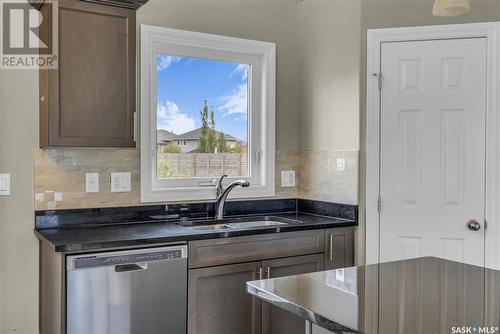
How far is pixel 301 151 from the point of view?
3715 mm

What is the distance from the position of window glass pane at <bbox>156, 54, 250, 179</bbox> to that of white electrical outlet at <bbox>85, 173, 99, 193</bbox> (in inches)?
16.5

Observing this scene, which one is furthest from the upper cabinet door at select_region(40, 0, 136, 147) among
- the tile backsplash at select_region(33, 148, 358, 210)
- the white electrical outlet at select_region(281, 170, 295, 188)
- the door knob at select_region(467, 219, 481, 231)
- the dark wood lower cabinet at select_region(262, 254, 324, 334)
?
the door knob at select_region(467, 219, 481, 231)

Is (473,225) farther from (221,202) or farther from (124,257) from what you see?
(124,257)

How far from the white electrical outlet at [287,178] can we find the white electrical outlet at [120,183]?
→ 1.15 meters

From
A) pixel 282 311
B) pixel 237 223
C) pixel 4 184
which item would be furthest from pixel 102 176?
pixel 282 311

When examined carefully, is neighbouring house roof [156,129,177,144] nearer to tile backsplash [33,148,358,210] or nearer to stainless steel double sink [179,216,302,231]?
tile backsplash [33,148,358,210]

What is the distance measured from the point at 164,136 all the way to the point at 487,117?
6.54 feet

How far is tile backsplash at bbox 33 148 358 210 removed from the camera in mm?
2816

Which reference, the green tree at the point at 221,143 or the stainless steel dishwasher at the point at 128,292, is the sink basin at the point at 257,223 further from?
the stainless steel dishwasher at the point at 128,292

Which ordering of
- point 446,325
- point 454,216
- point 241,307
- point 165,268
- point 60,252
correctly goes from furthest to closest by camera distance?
point 454,216, point 241,307, point 165,268, point 60,252, point 446,325

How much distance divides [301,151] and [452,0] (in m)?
2.20

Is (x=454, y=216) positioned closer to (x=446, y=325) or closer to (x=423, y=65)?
(x=423, y=65)

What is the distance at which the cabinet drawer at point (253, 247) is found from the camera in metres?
2.64

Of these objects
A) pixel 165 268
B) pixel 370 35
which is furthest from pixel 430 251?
pixel 165 268
